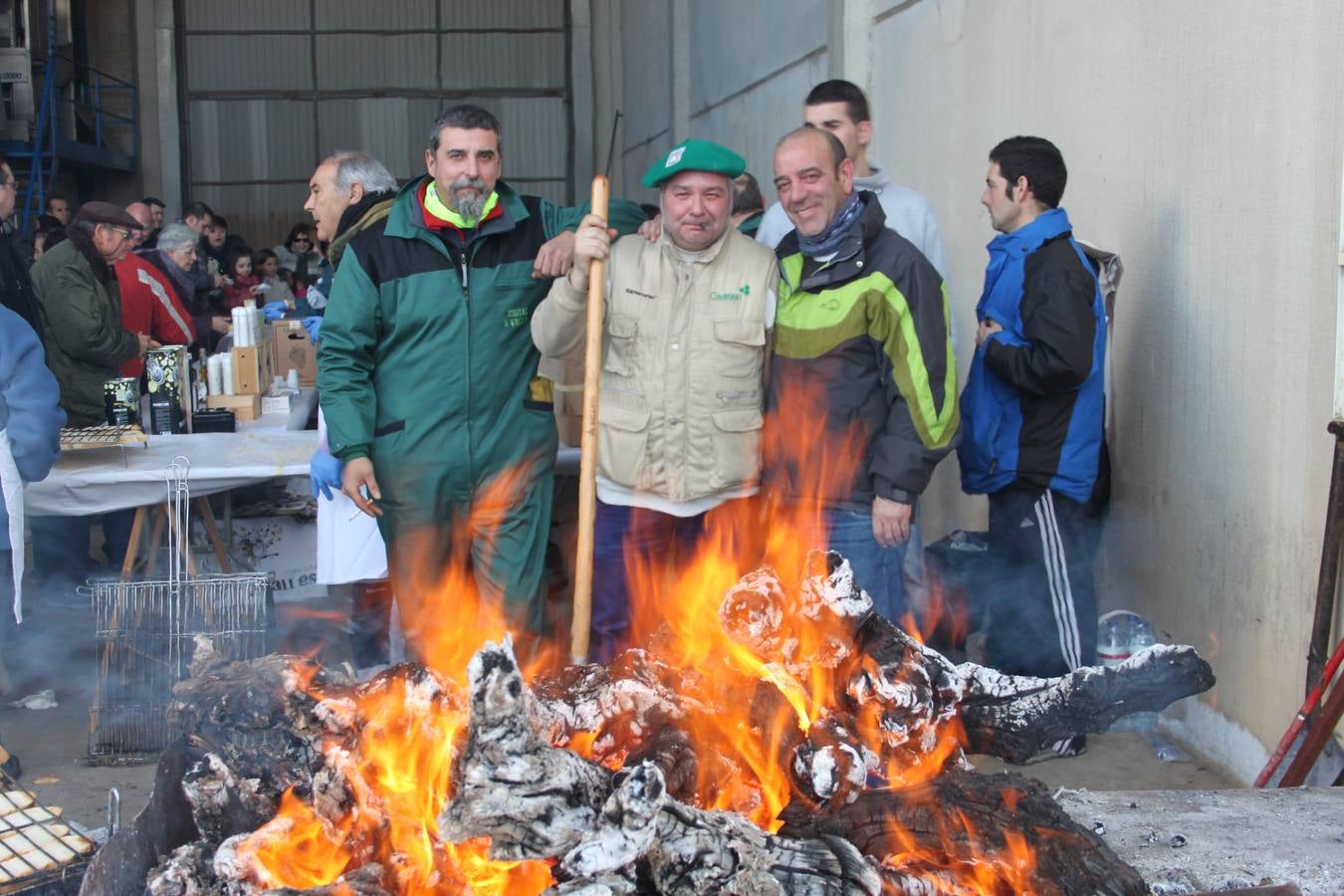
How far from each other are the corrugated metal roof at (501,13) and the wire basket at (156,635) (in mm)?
15093

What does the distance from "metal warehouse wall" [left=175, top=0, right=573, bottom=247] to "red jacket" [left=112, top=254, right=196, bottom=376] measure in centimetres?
1093

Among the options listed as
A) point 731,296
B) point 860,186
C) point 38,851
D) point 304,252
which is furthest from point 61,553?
point 304,252

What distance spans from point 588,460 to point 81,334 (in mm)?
3893

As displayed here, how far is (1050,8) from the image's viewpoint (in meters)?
5.61

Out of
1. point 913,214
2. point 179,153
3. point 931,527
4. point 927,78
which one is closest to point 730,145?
point 927,78

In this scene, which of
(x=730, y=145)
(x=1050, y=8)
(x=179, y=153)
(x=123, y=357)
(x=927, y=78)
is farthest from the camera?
(x=179, y=153)

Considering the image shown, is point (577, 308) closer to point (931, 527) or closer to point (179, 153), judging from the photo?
point (931, 527)

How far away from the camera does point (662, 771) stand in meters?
2.63

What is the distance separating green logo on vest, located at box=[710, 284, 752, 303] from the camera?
401 centimetres

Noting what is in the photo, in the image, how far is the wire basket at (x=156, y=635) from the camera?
5.00 m

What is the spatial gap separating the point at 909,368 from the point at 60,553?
17.2ft

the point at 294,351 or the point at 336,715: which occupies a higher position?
the point at 294,351

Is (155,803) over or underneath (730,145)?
underneath

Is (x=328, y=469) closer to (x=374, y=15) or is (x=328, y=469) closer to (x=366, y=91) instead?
(x=366, y=91)
